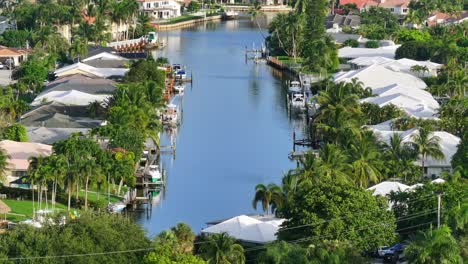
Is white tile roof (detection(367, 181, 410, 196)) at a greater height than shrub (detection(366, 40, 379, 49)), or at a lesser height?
greater

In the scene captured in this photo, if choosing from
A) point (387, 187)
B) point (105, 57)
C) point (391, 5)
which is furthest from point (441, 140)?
point (391, 5)

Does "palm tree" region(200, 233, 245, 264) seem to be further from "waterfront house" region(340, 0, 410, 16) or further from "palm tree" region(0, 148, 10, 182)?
"waterfront house" region(340, 0, 410, 16)

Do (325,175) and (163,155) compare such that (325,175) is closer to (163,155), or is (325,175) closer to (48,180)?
(48,180)

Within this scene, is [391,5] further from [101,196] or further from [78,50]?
[101,196]

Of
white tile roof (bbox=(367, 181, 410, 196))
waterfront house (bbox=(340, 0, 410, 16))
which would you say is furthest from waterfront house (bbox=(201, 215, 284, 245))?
waterfront house (bbox=(340, 0, 410, 16))

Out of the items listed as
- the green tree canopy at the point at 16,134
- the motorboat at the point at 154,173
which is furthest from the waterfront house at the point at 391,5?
the motorboat at the point at 154,173

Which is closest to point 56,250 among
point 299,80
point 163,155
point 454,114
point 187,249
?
point 187,249
